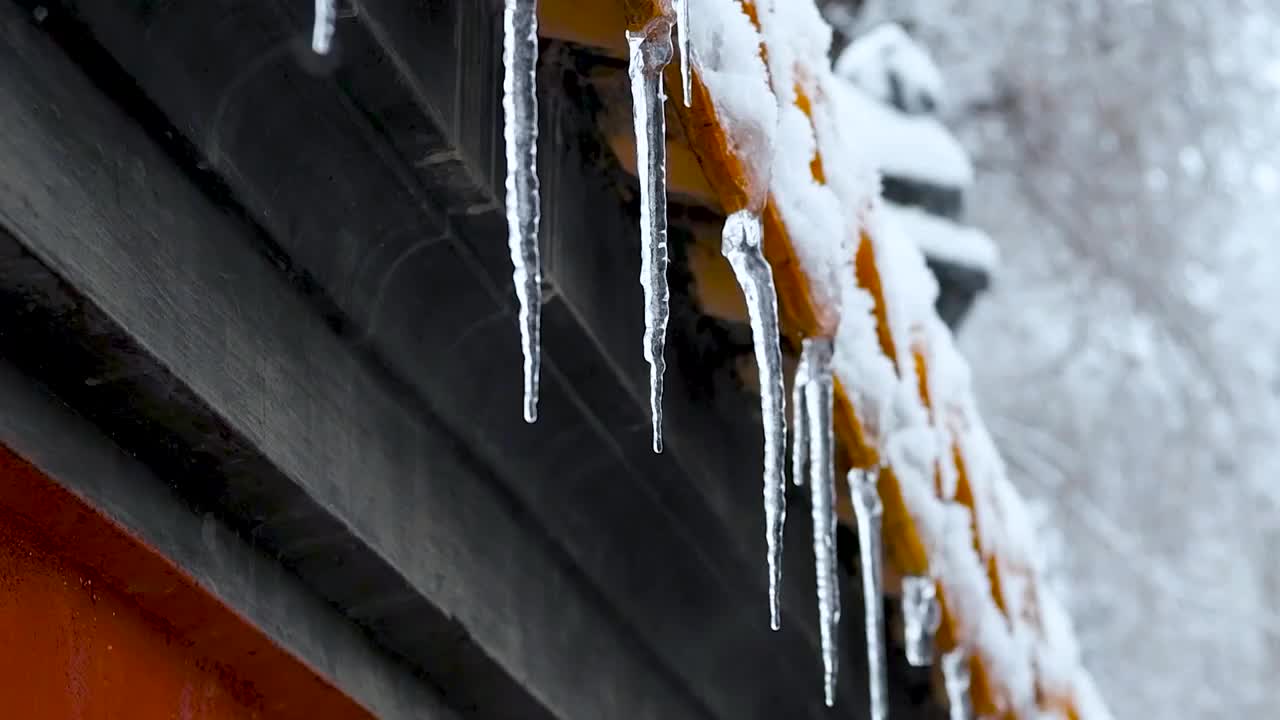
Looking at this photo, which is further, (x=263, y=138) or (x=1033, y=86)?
(x=1033, y=86)

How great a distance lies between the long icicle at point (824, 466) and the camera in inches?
110

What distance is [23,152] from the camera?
1.91 meters

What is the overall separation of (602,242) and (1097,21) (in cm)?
1021

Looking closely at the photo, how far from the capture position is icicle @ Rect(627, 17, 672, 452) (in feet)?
7.11

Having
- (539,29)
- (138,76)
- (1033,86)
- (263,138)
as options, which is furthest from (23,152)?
(1033,86)

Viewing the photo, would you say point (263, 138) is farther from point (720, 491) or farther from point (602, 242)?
point (720, 491)

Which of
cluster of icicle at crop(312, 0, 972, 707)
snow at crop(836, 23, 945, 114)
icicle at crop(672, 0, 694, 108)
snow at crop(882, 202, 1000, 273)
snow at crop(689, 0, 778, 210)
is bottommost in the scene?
cluster of icicle at crop(312, 0, 972, 707)

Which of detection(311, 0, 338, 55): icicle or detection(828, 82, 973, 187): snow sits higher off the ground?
detection(828, 82, 973, 187): snow

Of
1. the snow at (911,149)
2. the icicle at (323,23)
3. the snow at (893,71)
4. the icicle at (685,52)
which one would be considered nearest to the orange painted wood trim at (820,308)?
the icicle at (685,52)

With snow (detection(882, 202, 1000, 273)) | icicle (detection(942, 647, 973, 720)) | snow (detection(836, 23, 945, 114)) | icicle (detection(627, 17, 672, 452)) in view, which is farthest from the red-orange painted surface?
snow (detection(836, 23, 945, 114))

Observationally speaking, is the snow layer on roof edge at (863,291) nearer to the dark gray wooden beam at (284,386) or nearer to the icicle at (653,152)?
the icicle at (653,152)

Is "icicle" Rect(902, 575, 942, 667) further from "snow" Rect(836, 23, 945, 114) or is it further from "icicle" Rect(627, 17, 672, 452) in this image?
"snow" Rect(836, 23, 945, 114)

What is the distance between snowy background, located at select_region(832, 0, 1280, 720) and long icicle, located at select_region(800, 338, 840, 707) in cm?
948

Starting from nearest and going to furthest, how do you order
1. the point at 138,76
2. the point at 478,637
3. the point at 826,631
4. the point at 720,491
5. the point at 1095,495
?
the point at 138,76 → the point at 478,637 → the point at 826,631 → the point at 720,491 → the point at 1095,495
